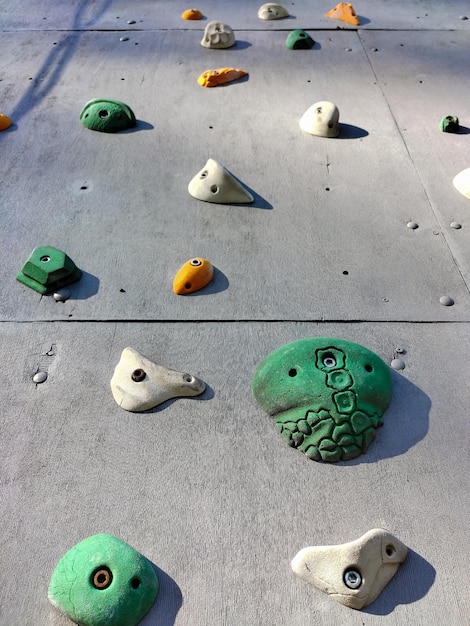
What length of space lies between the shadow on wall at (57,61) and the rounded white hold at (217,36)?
3.87 feet

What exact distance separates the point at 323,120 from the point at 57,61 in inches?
96.4

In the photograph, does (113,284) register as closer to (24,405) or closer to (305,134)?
(24,405)

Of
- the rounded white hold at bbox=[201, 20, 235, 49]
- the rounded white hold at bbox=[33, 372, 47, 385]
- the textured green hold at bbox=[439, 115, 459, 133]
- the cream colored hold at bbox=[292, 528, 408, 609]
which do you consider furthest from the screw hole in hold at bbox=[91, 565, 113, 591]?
the rounded white hold at bbox=[201, 20, 235, 49]

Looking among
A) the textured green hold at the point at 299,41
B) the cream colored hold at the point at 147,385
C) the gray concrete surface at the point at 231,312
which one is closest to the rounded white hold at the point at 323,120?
the gray concrete surface at the point at 231,312

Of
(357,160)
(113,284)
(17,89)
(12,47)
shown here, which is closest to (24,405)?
(113,284)

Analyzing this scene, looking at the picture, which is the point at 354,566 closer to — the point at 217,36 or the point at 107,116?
the point at 107,116

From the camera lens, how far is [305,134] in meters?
3.87

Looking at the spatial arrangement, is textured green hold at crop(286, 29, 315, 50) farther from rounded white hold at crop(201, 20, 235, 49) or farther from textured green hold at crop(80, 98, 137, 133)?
textured green hold at crop(80, 98, 137, 133)

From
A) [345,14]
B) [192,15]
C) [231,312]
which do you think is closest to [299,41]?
[345,14]

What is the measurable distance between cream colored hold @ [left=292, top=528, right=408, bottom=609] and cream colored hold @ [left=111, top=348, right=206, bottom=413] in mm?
801

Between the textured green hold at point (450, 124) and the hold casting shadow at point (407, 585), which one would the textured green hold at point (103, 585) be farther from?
the textured green hold at point (450, 124)

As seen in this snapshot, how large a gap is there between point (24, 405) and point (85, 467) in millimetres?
424

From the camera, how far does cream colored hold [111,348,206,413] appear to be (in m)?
2.27

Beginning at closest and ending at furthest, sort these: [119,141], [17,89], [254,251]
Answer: [254,251] < [119,141] < [17,89]
